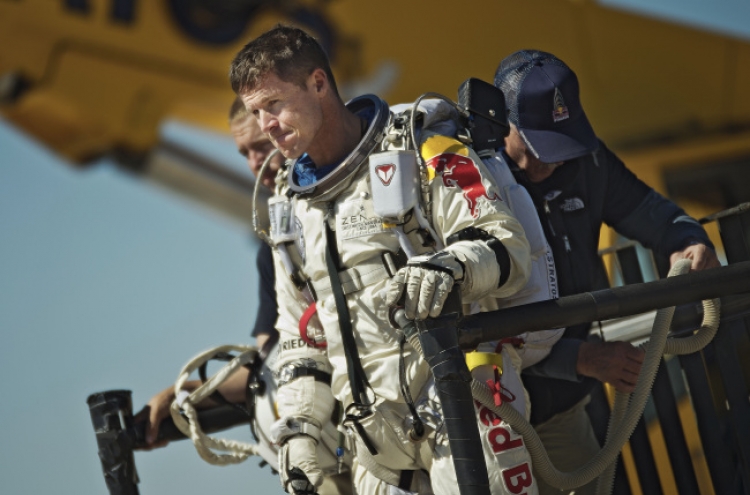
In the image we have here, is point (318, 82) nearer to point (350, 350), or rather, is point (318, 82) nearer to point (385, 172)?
point (385, 172)

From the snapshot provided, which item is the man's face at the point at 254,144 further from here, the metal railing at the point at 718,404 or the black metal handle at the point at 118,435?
the metal railing at the point at 718,404

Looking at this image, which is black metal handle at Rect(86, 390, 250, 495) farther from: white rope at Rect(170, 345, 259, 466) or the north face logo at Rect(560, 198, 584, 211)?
the north face logo at Rect(560, 198, 584, 211)

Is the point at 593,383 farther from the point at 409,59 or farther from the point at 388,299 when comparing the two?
the point at 409,59

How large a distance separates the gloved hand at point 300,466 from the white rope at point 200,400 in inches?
25.2

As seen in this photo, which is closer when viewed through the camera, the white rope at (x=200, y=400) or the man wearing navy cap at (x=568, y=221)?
the man wearing navy cap at (x=568, y=221)

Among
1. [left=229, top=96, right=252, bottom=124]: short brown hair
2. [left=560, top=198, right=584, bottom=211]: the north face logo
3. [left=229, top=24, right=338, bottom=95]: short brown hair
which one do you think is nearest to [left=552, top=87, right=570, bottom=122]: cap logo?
[left=560, top=198, right=584, bottom=211]: the north face logo

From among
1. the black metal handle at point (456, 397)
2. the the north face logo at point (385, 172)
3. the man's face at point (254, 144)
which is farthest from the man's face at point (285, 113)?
the man's face at point (254, 144)

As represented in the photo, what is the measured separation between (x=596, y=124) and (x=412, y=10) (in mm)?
1697

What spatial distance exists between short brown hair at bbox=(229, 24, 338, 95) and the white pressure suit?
21 cm

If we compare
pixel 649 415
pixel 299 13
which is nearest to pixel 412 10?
pixel 299 13

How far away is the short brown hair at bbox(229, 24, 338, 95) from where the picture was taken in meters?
2.75

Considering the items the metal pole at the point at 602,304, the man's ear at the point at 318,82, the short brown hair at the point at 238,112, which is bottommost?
the metal pole at the point at 602,304

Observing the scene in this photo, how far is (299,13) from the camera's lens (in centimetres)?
830

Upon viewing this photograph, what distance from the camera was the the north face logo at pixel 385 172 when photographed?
2621 mm
